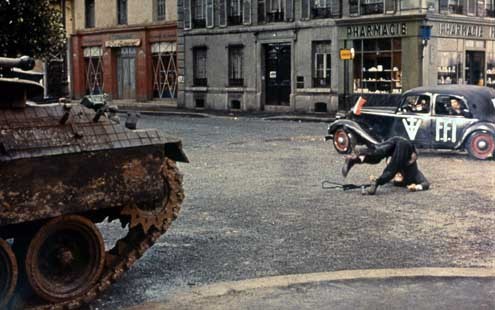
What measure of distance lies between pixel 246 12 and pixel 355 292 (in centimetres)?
2868

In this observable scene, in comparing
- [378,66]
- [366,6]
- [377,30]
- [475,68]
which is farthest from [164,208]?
[475,68]

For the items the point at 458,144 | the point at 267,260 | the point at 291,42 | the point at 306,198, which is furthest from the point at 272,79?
the point at 267,260

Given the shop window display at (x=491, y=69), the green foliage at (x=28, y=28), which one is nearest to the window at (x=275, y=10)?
the shop window display at (x=491, y=69)

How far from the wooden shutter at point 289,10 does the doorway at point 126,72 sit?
10821mm

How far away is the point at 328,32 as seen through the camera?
102 ft

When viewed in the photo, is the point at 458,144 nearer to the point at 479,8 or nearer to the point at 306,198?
the point at 306,198

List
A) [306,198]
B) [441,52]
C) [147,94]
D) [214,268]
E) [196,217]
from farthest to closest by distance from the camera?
[147,94] → [441,52] → [306,198] → [196,217] → [214,268]

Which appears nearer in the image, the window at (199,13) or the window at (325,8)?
the window at (325,8)

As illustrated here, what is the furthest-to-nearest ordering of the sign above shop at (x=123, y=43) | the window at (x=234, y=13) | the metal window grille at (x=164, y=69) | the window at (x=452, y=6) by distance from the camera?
the sign above shop at (x=123, y=43) < the metal window grille at (x=164, y=69) < the window at (x=234, y=13) < the window at (x=452, y=6)

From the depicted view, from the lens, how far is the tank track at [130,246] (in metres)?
6.52

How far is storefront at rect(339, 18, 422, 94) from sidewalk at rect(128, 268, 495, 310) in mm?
22046

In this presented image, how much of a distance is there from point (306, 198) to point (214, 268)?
163 inches

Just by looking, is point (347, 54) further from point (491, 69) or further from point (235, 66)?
point (235, 66)

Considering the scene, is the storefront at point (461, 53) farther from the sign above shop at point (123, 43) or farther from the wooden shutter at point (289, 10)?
the sign above shop at point (123, 43)
